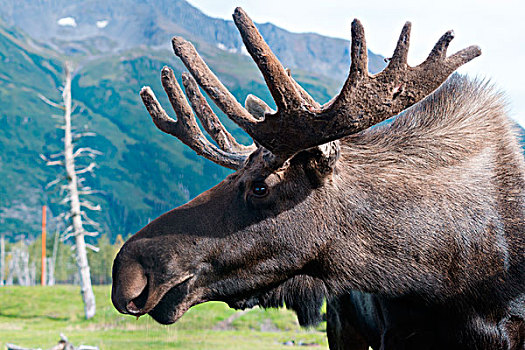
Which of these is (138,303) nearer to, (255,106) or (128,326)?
(255,106)

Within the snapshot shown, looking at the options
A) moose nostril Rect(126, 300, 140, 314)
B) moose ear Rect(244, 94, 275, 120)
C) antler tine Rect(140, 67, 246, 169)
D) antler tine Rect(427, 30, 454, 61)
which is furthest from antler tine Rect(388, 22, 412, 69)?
moose nostril Rect(126, 300, 140, 314)

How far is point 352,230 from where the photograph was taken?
397cm

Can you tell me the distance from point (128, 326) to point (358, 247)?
17.3 m

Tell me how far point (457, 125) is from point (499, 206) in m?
0.74

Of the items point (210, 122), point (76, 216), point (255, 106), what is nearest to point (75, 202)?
point (76, 216)

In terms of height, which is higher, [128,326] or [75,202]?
[75,202]

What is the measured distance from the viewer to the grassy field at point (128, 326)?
593 inches

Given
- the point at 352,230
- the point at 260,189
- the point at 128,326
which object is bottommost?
the point at 128,326

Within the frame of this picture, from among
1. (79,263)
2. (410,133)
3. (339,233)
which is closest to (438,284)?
(339,233)

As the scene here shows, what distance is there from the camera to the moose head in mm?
3682

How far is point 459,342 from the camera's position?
3961 mm

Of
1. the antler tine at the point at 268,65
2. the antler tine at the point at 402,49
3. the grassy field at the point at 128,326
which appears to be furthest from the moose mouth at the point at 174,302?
the grassy field at the point at 128,326

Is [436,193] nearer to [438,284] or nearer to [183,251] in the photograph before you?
[438,284]

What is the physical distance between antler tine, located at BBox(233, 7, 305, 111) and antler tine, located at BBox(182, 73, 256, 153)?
4.59 ft
